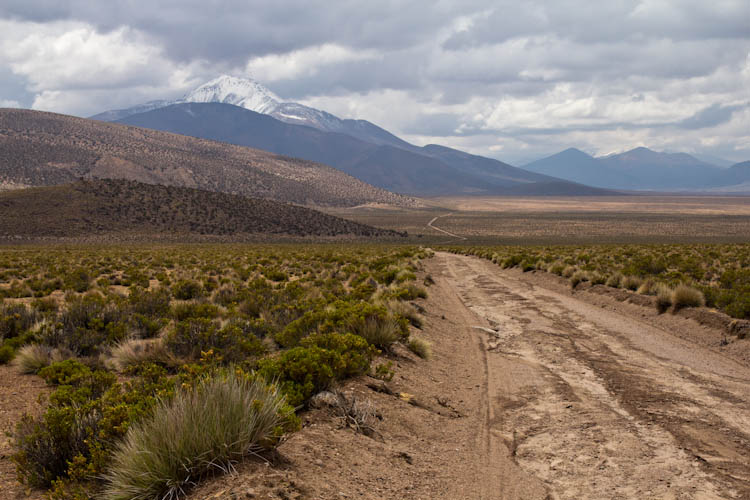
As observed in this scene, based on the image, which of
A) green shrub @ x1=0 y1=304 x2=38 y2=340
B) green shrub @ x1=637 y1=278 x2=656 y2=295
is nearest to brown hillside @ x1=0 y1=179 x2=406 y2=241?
green shrub @ x1=0 y1=304 x2=38 y2=340

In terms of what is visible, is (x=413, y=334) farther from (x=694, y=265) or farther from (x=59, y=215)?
(x=59, y=215)

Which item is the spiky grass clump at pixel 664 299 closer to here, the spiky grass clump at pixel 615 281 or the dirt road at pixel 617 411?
the dirt road at pixel 617 411

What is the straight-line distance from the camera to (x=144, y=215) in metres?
70.9

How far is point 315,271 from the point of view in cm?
2470

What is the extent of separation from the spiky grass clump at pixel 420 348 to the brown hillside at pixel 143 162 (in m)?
124

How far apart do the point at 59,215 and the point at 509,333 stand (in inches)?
2747

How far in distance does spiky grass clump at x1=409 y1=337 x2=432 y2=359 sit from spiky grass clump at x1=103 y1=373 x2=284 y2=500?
5248 millimetres

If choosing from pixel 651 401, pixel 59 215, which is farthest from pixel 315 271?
pixel 59 215

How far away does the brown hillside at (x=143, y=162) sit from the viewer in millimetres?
119438

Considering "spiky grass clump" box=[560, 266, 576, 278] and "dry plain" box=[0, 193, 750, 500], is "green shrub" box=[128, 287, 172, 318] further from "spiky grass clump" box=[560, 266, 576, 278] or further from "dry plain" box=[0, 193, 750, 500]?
"spiky grass clump" box=[560, 266, 576, 278]

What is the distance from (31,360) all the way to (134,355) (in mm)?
1543

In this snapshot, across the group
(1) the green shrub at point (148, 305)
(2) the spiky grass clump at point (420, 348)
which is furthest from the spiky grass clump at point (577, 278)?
(1) the green shrub at point (148, 305)

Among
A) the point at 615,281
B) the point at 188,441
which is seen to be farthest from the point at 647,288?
the point at 188,441

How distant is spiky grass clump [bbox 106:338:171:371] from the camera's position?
8.00 m
